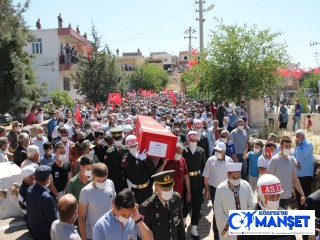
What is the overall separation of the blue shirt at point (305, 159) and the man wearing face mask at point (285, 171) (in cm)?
55

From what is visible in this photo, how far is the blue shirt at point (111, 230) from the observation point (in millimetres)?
3727

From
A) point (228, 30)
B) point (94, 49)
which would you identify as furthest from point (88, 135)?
point (94, 49)

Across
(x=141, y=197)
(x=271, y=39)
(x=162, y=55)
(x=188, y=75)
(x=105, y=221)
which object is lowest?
(x=141, y=197)

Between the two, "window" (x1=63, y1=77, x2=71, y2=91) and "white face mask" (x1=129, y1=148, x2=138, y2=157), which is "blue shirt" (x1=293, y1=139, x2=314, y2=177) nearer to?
"white face mask" (x1=129, y1=148, x2=138, y2=157)

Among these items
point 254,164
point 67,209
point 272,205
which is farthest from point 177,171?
point 67,209

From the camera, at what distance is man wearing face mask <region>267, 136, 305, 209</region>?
Answer: 6.43 m

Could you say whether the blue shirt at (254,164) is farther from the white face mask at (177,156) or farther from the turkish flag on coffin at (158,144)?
the turkish flag on coffin at (158,144)

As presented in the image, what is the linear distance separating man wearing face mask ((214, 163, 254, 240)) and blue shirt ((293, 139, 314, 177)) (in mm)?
2227

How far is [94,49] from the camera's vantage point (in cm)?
3133

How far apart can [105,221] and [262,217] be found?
63.5 inches

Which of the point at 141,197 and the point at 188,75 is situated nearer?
the point at 141,197

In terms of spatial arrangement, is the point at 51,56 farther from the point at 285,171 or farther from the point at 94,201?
the point at 94,201

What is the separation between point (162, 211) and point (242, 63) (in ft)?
44.3

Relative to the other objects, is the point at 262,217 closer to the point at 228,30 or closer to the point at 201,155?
the point at 201,155
